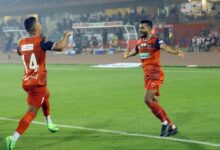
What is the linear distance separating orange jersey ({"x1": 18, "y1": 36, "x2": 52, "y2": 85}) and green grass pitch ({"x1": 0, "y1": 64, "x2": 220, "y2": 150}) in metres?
1.11

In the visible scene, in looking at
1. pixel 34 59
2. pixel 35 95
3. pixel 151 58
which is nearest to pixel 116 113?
pixel 151 58

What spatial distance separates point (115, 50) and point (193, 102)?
1260 inches

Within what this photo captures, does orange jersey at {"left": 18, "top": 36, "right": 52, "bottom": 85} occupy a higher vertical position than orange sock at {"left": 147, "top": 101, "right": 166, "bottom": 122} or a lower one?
higher

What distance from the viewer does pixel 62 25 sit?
59375 mm

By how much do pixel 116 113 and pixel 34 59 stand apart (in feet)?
12.8

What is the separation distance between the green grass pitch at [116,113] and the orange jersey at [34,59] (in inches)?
43.6

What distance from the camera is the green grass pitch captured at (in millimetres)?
8648

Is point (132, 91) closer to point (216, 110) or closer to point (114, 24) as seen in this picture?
point (216, 110)

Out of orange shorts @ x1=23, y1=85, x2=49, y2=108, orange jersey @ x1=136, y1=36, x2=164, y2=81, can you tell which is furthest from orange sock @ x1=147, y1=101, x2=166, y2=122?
orange shorts @ x1=23, y1=85, x2=49, y2=108

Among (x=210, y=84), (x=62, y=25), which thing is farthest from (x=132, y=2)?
(x=210, y=84)

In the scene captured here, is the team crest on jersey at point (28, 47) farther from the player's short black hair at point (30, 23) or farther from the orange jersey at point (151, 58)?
the orange jersey at point (151, 58)

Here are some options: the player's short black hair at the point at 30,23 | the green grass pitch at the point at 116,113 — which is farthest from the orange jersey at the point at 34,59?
the green grass pitch at the point at 116,113

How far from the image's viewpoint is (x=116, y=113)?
11.8 m

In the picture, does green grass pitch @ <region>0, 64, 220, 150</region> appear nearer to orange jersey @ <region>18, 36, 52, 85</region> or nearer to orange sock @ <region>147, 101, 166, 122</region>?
orange sock @ <region>147, 101, 166, 122</region>
